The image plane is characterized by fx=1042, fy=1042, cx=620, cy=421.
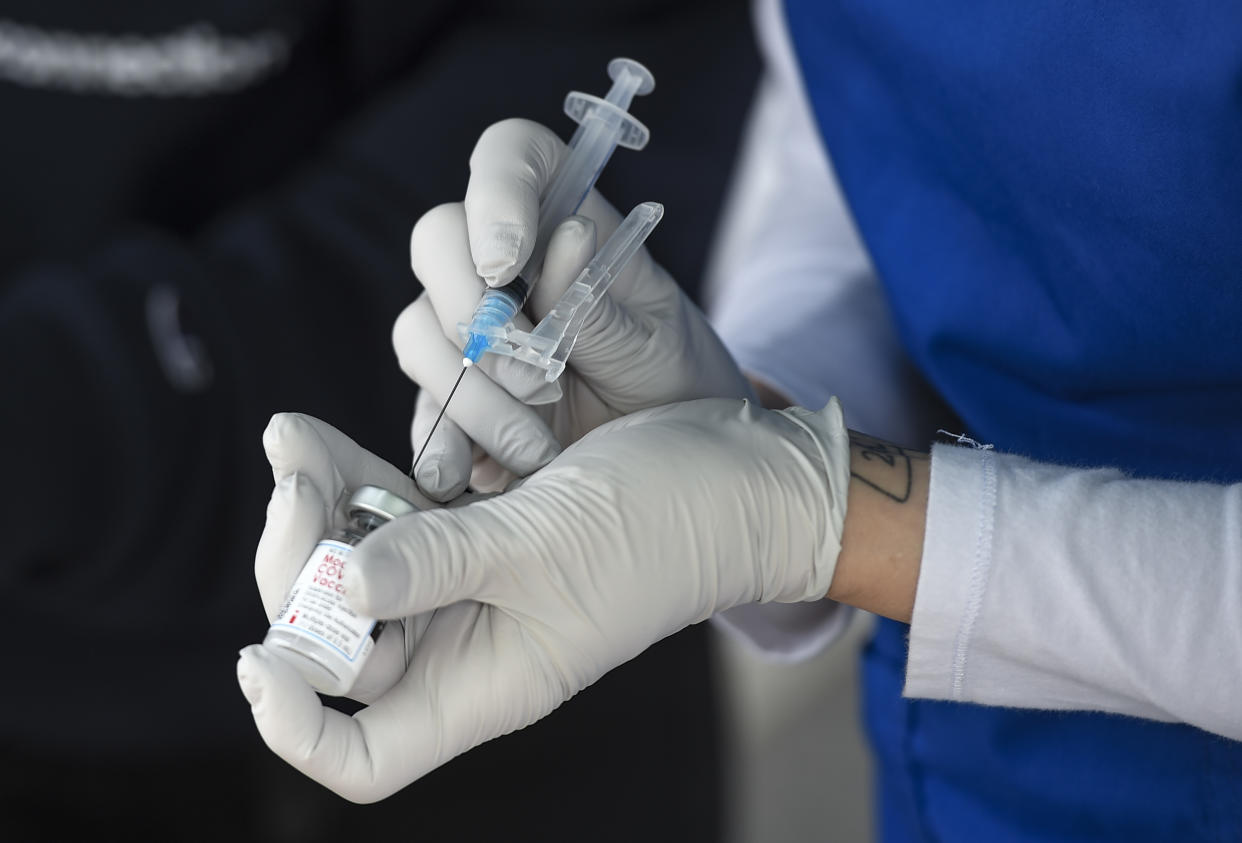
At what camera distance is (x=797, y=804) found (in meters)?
1.67

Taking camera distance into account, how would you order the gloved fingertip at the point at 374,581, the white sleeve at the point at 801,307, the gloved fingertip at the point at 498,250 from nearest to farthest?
the gloved fingertip at the point at 374,581, the gloved fingertip at the point at 498,250, the white sleeve at the point at 801,307

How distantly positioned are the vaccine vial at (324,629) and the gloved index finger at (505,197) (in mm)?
192

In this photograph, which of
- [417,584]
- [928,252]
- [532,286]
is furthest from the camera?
[928,252]

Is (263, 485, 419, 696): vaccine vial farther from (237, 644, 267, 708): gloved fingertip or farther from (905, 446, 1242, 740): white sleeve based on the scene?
(905, 446, 1242, 740): white sleeve

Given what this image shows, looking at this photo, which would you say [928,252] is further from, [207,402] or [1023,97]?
[207,402]

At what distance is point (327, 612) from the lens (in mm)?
541

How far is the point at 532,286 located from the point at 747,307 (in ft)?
1.22

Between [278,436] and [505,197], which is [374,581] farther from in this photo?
[505,197]

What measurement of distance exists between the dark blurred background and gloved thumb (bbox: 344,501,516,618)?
2.04ft

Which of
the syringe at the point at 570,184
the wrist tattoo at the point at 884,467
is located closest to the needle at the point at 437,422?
the syringe at the point at 570,184

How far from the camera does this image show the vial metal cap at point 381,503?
60 centimetres

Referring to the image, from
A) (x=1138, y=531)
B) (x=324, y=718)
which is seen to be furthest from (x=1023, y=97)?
(x=324, y=718)

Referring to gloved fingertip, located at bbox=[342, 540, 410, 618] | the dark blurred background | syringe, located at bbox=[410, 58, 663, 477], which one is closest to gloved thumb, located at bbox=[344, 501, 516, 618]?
gloved fingertip, located at bbox=[342, 540, 410, 618]

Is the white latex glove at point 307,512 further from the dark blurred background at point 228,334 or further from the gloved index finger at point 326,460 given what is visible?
the dark blurred background at point 228,334
